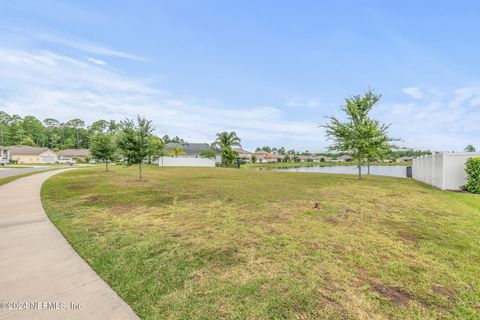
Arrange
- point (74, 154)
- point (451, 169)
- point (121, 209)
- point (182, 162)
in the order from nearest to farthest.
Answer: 1. point (121, 209)
2. point (451, 169)
3. point (182, 162)
4. point (74, 154)

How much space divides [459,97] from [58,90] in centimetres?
4600

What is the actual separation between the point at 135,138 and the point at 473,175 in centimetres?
1912

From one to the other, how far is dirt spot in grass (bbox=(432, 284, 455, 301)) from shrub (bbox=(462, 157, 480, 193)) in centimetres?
1106

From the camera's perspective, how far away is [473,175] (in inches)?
399

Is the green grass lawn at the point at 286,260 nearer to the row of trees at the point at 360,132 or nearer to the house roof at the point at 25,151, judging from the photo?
the row of trees at the point at 360,132

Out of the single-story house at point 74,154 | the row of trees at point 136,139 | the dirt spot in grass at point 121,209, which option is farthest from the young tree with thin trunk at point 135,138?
the single-story house at point 74,154

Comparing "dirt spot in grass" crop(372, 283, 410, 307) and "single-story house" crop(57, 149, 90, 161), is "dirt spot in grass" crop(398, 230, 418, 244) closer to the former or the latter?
"dirt spot in grass" crop(372, 283, 410, 307)

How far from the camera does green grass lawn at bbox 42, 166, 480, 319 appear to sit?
2.40 m

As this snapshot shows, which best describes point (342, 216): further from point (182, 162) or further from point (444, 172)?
point (182, 162)

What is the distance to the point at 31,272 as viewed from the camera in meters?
3.15

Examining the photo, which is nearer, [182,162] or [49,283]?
[49,283]

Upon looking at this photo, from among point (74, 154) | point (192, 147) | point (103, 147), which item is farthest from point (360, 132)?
point (74, 154)

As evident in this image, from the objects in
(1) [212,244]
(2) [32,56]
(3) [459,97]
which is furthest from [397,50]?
(2) [32,56]

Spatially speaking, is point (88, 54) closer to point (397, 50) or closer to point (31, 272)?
point (31, 272)
